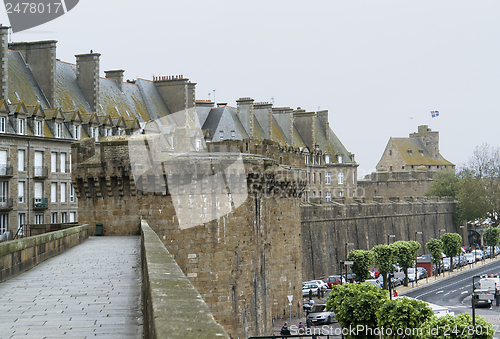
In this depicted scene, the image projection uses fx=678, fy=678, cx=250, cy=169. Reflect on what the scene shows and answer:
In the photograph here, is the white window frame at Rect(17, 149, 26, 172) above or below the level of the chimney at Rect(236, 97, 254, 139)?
below

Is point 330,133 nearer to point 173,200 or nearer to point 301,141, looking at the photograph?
point 301,141

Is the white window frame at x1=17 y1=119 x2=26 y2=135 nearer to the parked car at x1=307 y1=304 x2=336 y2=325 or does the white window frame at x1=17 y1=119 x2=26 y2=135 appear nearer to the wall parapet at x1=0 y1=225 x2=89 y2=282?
the parked car at x1=307 y1=304 x2=336 y2=325

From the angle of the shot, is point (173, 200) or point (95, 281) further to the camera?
point (173, 200)

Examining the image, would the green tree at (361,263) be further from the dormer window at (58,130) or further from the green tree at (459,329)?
the green tree at (459,329)

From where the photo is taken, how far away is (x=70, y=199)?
49656 mm

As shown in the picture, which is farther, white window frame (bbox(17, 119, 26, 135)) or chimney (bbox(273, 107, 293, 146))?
chimney (bbox(273, 107, 293, 146))

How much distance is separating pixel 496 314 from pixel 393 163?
8401 centimetres

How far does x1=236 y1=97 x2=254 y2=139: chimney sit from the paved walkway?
54.7 metres

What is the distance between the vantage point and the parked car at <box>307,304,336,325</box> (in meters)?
39.7

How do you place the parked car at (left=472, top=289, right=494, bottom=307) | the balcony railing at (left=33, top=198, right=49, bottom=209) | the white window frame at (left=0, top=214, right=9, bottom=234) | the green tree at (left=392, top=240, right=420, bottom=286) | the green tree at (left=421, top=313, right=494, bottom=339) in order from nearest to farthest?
the green tree at (left=421, top=313, right=494, bottom=339), the white window frame at (left=0, top=214, right=9, bottom=234), the balcony railing at (left=33, top=198, right=49, bottom=209), the parked car at (left=472, top=289, right=494, bottom=307), the green tree at (left=392, top=240, right=420, bottom=286)

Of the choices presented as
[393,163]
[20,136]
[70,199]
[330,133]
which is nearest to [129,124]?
[70,199]

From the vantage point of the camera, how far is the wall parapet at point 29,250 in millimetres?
12617

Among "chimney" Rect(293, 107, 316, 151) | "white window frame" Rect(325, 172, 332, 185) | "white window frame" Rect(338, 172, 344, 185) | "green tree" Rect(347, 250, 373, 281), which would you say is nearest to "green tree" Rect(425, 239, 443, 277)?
"green tree" Rect(347, 250, 373, 281)

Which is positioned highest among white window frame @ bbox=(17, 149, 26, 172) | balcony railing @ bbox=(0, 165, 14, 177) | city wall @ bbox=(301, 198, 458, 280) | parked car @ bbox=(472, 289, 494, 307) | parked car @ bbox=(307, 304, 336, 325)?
white window frame @ bbox=(17, 149, 26, 172)
